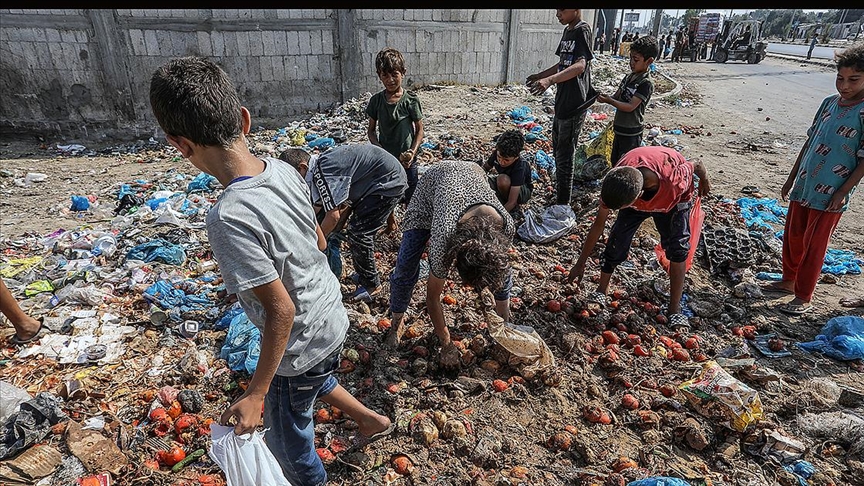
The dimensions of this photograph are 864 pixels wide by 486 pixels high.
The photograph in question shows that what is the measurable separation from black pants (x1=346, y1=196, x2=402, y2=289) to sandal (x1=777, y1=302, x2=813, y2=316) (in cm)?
320

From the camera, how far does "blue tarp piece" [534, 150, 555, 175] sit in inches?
245

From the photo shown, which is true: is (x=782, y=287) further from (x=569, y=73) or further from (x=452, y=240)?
(x=452, y=240)

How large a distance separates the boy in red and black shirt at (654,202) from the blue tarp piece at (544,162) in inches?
110

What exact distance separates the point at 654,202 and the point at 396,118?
2358 millimetres

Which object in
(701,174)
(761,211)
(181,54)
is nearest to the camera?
(701,174)

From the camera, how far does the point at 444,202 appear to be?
8.39ft

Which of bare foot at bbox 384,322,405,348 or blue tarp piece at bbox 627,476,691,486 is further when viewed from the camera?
bare foot at bbox 384,322,405,348

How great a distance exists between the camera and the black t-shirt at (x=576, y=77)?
4703 millimetres

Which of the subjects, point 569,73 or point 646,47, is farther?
point 569,73

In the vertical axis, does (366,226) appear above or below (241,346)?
above

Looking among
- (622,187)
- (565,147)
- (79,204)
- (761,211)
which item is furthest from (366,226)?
(761,211)

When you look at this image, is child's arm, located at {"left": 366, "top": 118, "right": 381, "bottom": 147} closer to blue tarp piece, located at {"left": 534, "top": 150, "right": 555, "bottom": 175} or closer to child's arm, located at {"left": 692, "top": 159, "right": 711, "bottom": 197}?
blue tarp piece, located at {"left": 534, "top": 150, "right": 555, "bottom": 175}

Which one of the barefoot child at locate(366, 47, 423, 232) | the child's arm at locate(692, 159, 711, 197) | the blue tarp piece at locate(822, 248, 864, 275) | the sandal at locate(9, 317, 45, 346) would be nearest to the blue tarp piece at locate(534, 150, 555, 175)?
the barefoot child at locate(366, 47, 423, 232)

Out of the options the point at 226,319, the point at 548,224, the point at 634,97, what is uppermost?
the point at 634,97
